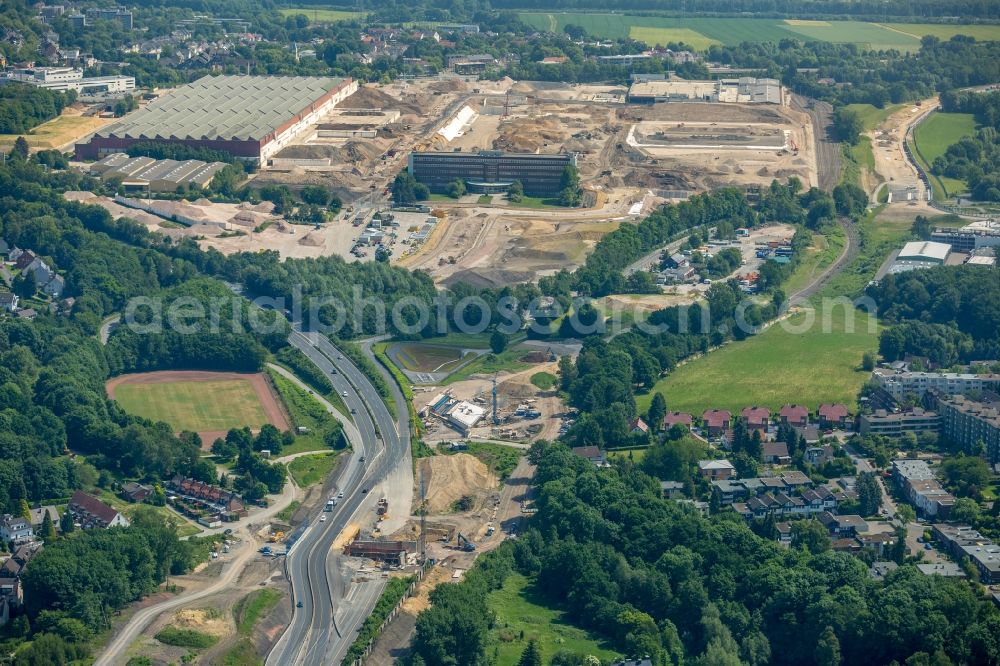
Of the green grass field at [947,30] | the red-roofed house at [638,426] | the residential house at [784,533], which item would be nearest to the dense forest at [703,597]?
the residential house at [784,533]

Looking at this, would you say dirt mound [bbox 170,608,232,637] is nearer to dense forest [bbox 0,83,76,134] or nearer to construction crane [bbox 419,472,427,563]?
construction crane [bbox 419,472,427,563]

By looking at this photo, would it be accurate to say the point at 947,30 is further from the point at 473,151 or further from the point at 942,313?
the point at 942,313

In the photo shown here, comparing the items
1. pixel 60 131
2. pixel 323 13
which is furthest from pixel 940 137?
pixel 323 13

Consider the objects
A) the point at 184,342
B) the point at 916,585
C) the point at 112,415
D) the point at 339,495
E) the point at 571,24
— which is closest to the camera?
the point at 916,585

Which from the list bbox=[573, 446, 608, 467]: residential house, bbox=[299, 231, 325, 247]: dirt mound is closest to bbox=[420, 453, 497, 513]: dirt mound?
bbox=[573, 446, 608, 467]: residential house

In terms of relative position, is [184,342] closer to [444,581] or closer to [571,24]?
[444,581]

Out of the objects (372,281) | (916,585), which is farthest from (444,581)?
(372,281)

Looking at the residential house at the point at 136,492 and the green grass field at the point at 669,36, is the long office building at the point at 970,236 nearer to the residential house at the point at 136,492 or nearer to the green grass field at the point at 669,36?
the residential house at the point at 136,492
